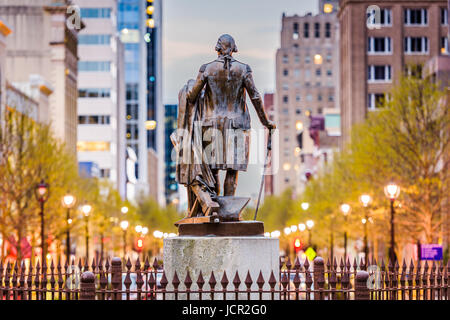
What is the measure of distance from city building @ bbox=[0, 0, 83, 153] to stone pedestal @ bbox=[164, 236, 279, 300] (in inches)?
3540

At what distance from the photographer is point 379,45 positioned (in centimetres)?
11506

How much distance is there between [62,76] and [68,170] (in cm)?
4515

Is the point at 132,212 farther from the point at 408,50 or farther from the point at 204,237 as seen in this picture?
the point at 204,237

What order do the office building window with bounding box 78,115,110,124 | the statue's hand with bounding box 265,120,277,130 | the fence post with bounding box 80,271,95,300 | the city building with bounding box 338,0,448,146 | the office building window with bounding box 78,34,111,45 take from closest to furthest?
the fence post with bounding box 80,271,95,300, the statue's hand with bounding box 265,120,277,130, the city building with bounding box 338,0,448,146, the office building window with bounding box 78,115,110,124, the office building window with bounding box 78,34,111,45

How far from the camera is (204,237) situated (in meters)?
17.2

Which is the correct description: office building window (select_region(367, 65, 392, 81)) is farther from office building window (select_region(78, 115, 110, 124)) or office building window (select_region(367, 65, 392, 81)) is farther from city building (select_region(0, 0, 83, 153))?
office building window (select_region(78, 115, 110, 124))

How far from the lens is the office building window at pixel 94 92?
156 meters

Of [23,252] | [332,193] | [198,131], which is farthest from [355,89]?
[198,131]

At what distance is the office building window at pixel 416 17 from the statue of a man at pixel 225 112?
327 feet

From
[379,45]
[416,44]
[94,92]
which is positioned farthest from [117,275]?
[94,92]

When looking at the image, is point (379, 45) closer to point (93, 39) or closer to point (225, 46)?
point (93, 39)

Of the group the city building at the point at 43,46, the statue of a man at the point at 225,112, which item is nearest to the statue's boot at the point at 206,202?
the statue of a man at the point at 225,112

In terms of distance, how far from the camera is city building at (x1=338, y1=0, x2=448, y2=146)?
11306 centimetres

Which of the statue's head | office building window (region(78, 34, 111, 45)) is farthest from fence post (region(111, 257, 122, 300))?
office building window (region(78, 34, 111, 45))
